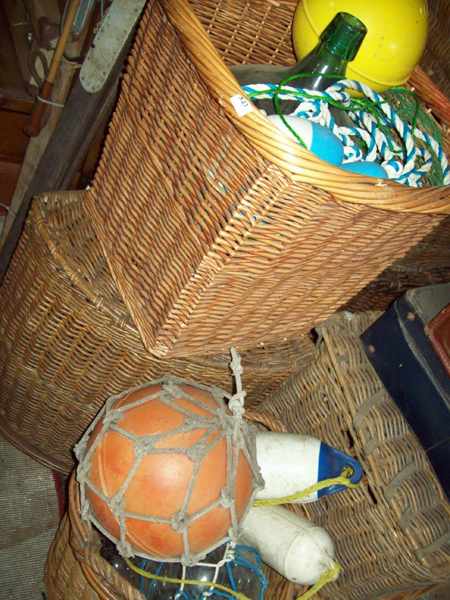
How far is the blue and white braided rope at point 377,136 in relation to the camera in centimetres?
85

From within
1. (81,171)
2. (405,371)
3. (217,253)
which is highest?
(217,253)

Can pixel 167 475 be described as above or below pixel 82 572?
above

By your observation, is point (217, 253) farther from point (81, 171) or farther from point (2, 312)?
point (81, 171)

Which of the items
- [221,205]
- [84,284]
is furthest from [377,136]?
[84,284]

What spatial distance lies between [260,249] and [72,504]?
52 cm

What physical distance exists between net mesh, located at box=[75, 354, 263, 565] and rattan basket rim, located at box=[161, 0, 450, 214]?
39 cm

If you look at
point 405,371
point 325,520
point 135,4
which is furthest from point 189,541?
point 135,4

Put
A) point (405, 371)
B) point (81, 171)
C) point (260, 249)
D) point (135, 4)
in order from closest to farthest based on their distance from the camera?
point (260, 249) < point (405, 371) < point (135, 4) < point (81, 171)

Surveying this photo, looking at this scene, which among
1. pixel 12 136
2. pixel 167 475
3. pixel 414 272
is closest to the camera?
pixel 167 475

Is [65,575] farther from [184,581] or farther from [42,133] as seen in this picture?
[42,133]

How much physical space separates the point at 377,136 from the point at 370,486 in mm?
585

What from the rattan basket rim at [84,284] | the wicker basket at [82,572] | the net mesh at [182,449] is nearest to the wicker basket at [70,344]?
the rattan basket rim at [84,284]

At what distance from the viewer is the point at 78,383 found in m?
1.10

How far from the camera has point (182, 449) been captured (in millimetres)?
853
